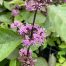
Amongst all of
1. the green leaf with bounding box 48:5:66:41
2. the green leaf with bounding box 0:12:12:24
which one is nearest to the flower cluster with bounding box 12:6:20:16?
the green leaf with bounding box 0:12:12:24

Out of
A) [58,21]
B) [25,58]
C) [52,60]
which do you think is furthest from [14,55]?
[58,21]

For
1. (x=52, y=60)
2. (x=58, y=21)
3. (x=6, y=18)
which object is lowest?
(x=52, y=60)

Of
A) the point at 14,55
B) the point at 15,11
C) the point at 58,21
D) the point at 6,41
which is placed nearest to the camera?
the point at 58,21

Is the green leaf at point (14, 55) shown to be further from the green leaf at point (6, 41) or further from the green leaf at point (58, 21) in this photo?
the green leaf at point (58, 21)

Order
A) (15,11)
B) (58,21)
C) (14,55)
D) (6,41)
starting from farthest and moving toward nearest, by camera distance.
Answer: (15,11) < (14,55) < (6,41) < (58,21)

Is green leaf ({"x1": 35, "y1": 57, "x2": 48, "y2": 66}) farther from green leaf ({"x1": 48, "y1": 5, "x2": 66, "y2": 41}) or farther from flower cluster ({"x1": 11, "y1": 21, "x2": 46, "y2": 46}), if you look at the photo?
→ green leaf ({"x1": 48, "y1": 5, "x2": 66, "y2": 41})

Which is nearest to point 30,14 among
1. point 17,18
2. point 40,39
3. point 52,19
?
point 17,18

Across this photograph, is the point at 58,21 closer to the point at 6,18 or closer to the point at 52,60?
the point at 52,60

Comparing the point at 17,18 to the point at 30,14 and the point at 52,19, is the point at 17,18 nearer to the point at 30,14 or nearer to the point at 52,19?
the point at 30,14

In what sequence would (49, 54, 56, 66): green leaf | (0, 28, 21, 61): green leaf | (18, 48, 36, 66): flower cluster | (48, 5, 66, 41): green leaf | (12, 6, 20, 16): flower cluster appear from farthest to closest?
(12, 6, 20, 16): flower cluster, (49, 54, 56, 66): green leaf, (18, 48, 36, 66): flower cluster, (0, 28, 21, 61): green leaf, (48, 5, 66, 41): green leaf

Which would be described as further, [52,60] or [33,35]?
[52,60]

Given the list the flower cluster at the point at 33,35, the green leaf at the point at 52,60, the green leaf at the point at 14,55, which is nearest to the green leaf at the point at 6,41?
the flower cluster at the point at 33,35

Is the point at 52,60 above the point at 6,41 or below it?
below
